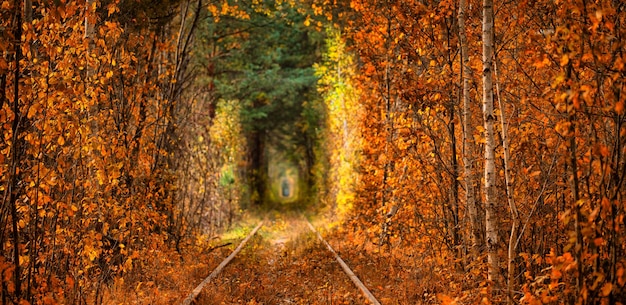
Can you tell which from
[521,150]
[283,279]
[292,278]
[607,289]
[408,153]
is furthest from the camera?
A: [292,278]

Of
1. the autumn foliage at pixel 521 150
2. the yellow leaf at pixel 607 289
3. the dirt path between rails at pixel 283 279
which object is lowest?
the dirt path between rails at pixel 283 279

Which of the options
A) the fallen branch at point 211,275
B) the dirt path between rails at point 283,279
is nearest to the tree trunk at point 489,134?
the dirt path between rails at point 283,279

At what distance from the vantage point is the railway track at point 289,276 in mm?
8639

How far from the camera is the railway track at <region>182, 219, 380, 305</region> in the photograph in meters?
8.64

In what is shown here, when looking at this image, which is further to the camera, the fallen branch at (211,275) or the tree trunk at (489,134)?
the fallen branch at (211,275)

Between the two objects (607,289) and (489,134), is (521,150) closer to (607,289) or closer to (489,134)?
(489,134)

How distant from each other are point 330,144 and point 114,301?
17.4 meters

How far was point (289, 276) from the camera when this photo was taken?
1090 cm

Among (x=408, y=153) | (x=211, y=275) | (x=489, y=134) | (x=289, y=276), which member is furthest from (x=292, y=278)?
(x=489, y=134)

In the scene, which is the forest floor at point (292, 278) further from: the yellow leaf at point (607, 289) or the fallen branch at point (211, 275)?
the yellow leaf at point (607, 289)

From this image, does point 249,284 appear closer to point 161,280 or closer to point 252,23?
point 161,280

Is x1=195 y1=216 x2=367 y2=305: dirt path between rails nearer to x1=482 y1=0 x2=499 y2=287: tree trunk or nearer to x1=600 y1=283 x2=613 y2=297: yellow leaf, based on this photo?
x1=482 y1=0 x2=499 y2=287: tree trunk

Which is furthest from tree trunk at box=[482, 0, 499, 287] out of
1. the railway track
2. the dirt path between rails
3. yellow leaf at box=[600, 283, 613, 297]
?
the dirt path between rails

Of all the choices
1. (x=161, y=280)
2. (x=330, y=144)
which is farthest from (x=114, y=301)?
(x=330, y=144)
